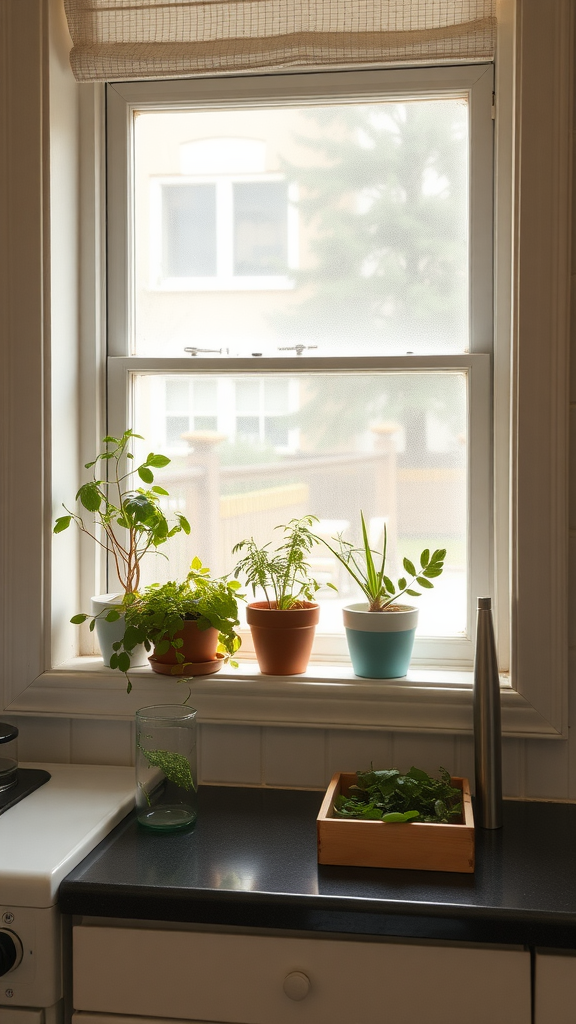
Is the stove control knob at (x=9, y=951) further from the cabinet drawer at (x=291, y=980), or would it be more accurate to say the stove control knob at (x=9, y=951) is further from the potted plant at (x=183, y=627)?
the potted plant at (x=183, y=627)

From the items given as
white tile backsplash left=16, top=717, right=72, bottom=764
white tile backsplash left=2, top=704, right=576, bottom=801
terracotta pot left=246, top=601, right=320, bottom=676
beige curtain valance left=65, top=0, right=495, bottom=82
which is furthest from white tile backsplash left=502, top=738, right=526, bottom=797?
beige curtain valance left=65, top=0, right=495, bottom=82

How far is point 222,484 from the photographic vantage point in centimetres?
178

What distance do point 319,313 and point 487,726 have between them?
86cm

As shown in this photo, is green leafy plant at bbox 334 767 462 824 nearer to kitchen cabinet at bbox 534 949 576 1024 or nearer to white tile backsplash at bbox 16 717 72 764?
kitchen cabinet at bbox 534 949 576 1024

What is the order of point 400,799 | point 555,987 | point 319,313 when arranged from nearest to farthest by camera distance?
point 555,987
point 400,799
point 319,313

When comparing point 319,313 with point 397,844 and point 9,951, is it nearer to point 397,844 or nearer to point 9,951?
point 397,844

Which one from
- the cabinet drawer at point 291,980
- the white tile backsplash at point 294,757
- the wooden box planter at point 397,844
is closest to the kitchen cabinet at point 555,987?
the cabinet drawer at point 291,980

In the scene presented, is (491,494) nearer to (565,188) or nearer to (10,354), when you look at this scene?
(565,188)

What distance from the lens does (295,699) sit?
1.60m

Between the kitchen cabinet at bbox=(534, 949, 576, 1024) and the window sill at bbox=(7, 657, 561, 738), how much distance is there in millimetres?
435

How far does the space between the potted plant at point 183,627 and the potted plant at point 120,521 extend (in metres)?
0.04

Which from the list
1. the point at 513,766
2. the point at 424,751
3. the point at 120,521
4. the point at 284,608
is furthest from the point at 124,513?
the point at 513,766

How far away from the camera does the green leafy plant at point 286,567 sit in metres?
1.66

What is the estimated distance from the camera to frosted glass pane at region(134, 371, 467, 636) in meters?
1.71
